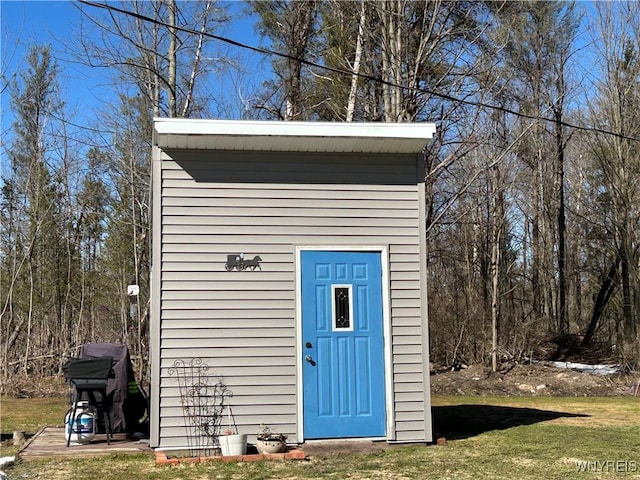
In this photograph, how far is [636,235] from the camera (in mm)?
14617

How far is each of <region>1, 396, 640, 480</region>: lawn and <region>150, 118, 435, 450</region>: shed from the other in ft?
1.78

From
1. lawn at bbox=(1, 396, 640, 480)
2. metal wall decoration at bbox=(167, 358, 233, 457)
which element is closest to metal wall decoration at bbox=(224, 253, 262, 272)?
metal wall decoration at bbox=(167, 358, 233, 457)

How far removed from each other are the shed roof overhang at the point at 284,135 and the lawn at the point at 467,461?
2855 millimetres

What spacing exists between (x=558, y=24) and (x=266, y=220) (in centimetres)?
1513

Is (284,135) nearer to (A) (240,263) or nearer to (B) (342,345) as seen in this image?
(A) (240,263)

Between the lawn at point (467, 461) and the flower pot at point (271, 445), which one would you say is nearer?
the lawn at point (467, 461)

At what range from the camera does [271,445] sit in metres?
6.01

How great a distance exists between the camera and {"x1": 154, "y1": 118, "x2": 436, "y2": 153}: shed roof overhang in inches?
244

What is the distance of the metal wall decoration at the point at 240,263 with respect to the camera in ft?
21.4

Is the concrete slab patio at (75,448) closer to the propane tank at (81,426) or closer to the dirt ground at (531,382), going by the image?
the propane tank at (81,426)

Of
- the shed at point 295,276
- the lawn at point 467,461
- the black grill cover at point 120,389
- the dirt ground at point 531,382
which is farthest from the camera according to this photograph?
the dirt ground at point 531,382

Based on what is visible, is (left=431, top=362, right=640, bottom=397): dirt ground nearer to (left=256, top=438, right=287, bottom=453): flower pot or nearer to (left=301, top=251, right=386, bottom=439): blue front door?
(left=301, top=251, right=386, bottom=439): blue front door

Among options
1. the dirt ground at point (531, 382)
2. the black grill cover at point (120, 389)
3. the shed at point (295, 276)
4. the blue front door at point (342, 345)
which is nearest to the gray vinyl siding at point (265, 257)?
the shed at point (295, 276)

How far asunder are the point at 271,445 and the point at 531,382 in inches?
316
